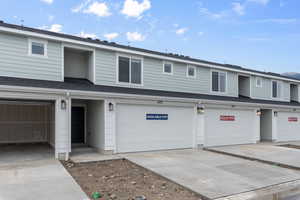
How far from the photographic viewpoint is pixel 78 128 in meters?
10.9

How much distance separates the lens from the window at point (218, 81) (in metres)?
13.9

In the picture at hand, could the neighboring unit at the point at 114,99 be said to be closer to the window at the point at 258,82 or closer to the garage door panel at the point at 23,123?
the garage door panel at the point at 23,123

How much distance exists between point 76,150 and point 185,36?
47.9 ft

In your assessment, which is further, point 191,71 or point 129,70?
point 191,71

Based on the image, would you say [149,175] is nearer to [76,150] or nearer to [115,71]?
[76,150]

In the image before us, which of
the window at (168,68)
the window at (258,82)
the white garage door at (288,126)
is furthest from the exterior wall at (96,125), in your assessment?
the white garage door at (288,126)

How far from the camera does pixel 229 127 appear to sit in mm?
12578

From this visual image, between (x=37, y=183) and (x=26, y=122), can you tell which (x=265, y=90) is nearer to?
(x=37, y=183)

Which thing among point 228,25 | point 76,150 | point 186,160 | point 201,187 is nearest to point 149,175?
point 201,187

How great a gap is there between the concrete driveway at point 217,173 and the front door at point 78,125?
11.3ft

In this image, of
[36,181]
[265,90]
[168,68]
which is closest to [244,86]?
[265,90]

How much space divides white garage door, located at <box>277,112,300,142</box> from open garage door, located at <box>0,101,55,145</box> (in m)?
15.0

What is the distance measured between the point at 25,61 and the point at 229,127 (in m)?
11.0

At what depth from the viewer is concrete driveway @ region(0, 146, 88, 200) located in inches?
178
